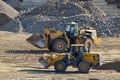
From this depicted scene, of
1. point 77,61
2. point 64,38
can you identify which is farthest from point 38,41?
point 77,61

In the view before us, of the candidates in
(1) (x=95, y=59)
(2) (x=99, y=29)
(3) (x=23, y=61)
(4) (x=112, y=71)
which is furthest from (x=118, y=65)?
(2) (x=99, y=29)

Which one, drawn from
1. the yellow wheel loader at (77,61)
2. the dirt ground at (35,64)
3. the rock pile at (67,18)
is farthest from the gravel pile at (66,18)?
the yellow wheel loader at (77,61)

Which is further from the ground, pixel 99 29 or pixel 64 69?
pixel 64 69

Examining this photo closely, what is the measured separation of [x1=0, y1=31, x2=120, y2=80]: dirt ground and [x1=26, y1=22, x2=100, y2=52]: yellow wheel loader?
2.35ft

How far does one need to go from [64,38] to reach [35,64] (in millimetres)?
4105

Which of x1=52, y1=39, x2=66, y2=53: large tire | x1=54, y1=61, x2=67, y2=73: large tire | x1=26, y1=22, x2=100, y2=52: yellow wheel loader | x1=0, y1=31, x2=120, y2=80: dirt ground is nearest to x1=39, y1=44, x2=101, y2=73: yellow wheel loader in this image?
x1=54, y1=61, x2=67, y2=73: large tire

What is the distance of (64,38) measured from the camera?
92.4 feet

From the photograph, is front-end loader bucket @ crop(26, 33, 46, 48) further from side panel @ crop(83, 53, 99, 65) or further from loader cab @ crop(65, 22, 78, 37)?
side panel @ crop(83, 53, 99, 65)

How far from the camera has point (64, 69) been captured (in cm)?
2136

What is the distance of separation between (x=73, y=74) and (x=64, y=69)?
646mm

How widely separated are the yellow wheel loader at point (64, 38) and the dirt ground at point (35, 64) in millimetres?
717

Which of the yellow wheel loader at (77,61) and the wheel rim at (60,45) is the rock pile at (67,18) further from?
the yellow wheel loader at (77,61)

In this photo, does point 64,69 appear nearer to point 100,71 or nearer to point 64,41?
point 100,71

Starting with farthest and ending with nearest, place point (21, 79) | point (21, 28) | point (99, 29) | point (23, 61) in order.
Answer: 1. point (21, 28)
2. point (99, 29)
3. point (23, 61)
4. point (21, 79)
